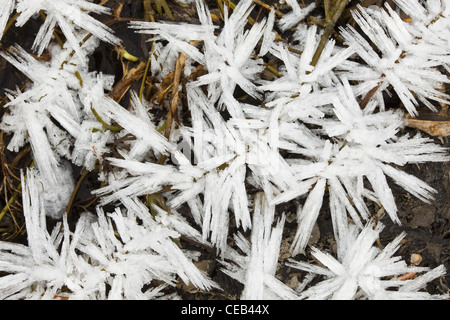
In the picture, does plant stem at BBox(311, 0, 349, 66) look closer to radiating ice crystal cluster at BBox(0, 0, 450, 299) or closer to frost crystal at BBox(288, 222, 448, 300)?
radiating ice crystal cluster at BBox(0, 0, 450, 299)

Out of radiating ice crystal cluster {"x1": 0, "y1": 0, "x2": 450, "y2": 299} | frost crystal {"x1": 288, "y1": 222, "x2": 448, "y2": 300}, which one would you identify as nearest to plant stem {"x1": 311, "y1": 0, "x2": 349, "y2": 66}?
radiating ice crystal cluster {"x1": 0, "y1": 0, "x2": 450, "y2": 299}

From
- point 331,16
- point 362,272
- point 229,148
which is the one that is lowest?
point 362,272

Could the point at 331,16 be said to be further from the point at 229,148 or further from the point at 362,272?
the point at 362,272

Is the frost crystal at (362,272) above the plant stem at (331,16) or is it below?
below

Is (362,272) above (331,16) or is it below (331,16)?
below

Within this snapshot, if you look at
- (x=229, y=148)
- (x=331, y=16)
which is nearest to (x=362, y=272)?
(x=229, y=148)

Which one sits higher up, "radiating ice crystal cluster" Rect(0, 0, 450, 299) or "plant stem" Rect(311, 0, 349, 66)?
"plant stem" Rect(311, 0, 349, 66)

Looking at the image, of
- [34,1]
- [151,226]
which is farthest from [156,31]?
[151,226]

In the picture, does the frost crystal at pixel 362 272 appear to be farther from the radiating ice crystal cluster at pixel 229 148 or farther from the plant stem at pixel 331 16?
the plant stem at pixel 331 16

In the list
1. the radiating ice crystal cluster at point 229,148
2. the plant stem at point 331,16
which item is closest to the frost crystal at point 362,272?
the radiating ice crystal cluster at point 229,148

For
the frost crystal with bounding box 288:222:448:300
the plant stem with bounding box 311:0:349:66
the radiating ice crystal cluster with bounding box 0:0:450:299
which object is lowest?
the frost crystal with bounding box 288:222:448:300
